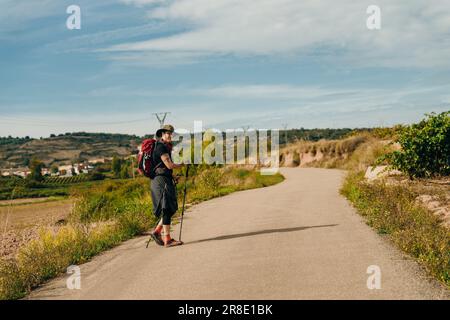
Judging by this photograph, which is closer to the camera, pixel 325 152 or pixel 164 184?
pixel 164 184

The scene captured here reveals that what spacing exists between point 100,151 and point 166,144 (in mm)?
124182

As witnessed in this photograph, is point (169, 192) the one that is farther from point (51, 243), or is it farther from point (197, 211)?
point (197, 211)

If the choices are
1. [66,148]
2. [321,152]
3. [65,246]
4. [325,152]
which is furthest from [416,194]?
[66,148]

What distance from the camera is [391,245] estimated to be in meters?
8.24

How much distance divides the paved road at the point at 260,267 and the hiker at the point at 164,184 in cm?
42

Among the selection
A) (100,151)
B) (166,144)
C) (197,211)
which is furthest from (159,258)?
(100,151)

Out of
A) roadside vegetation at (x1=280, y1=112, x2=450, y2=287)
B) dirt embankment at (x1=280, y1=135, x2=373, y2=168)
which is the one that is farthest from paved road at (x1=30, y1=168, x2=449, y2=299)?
dirt embankment at (x1=280, y1=135, x2=373, y2=168)

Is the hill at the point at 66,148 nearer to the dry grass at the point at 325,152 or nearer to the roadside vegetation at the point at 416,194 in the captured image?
the dry grass at the point at 325,152

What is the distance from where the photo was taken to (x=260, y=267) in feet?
23.3

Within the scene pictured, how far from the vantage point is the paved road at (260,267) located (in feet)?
19.4

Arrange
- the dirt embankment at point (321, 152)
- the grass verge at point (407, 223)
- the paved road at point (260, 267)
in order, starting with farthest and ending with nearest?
the dirt embankment at point (321, 152) → the grass verge at point (407, 223) → the paved road at point (260, 267)

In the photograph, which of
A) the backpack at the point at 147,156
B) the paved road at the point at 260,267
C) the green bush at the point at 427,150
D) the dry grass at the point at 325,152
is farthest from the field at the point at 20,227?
the dry grass at the point at 325,152

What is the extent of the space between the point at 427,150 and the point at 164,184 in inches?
359

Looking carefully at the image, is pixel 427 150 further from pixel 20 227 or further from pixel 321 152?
pixel 321 152
